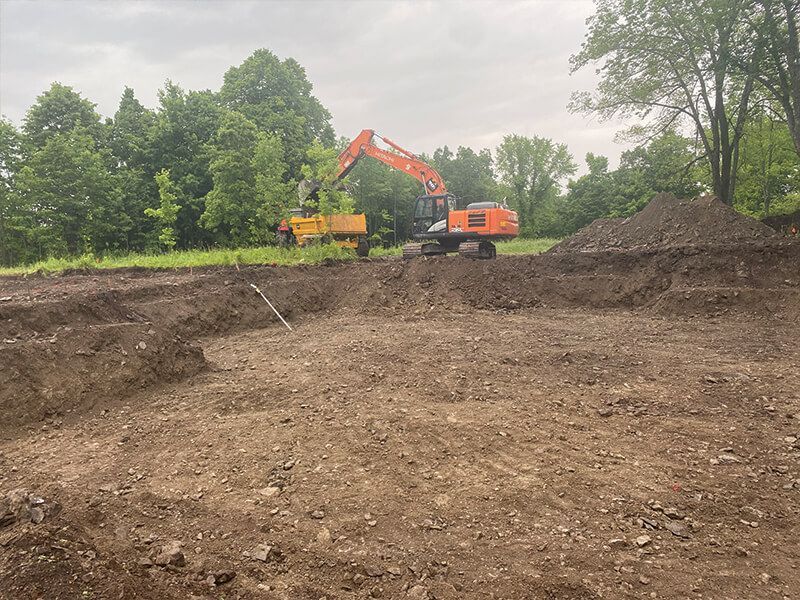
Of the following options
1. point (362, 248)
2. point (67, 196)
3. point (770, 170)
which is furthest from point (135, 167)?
point (770, 170)

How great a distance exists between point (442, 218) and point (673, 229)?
692 cm

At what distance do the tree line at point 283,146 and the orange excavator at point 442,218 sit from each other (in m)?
1.99

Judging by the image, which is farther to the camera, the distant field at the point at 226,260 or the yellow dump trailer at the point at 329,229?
the yellow dump trailer at the point at 329,229

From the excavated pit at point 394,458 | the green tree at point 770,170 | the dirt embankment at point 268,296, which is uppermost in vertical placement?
the green tree at point 770,170

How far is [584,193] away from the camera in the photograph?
4444 centimetres

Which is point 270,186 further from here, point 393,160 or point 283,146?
point 283,146

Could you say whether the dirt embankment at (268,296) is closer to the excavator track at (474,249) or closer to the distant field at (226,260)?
the distant field at (226,260)

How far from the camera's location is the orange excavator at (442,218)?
1422 centimetres

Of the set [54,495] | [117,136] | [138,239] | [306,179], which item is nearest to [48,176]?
[138,239]

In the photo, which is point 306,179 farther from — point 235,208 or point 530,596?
point 530,596

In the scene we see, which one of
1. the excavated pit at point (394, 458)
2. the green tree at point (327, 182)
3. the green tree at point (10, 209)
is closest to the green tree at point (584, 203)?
the green tree at point (327, 182)

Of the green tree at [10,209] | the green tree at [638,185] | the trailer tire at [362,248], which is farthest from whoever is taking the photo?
the green tree at [638,185]

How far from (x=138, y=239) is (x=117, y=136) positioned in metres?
7.19

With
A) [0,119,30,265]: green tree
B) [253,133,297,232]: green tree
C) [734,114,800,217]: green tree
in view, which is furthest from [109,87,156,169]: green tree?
[734,114,800,217]: green tree
